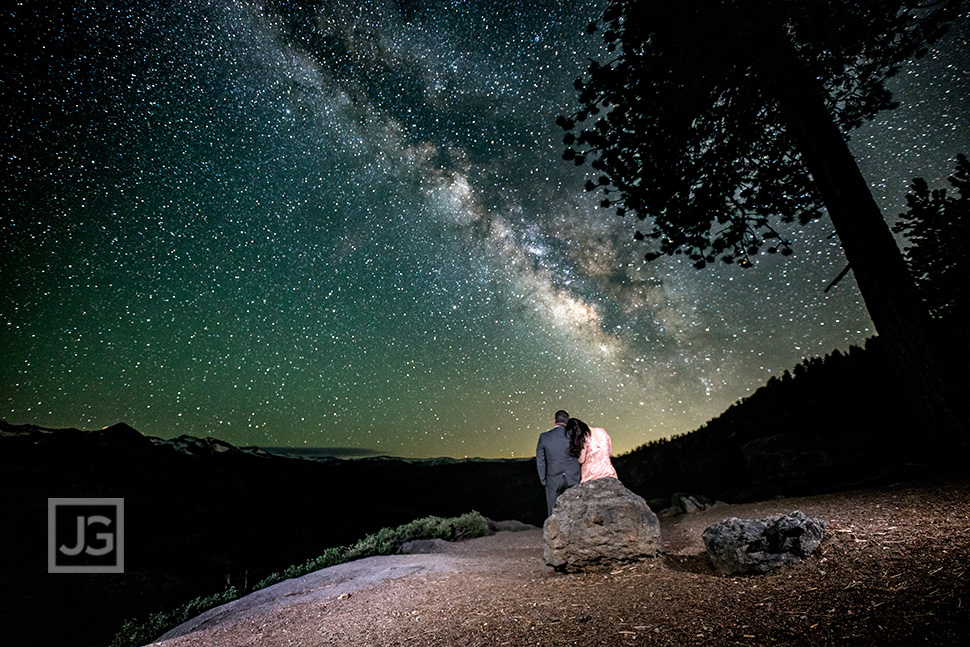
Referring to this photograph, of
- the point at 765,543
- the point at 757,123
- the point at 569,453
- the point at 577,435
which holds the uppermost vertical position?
the point at 757,123

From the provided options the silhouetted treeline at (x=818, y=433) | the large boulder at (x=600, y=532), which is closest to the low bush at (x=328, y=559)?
the large boulder at (x=600, y=532)

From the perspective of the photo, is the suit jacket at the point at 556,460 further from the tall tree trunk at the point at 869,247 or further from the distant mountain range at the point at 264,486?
the distant mountain range at the point at 264,486

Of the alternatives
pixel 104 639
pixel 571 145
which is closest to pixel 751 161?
pixel 571 145

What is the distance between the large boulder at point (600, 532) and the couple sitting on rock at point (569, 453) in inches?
29.1

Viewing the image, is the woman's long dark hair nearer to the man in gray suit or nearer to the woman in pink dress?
the woman in pink dress

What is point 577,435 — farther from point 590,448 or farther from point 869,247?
point 869,247

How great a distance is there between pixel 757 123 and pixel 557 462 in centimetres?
734

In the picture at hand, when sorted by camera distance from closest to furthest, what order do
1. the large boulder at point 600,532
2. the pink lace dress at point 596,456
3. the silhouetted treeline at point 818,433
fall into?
the large boulder at point 600,532
the pink lace dress at point 596,456
the silhouetted treeline at point 818,433

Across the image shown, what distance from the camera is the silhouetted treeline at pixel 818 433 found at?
7.07 m

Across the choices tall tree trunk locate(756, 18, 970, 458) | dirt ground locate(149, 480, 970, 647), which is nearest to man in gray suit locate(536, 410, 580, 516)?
dirt ground locate(149, 480, 970, 647)

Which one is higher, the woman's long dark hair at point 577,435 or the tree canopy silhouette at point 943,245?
the tree canopy silhouette at point 943,245

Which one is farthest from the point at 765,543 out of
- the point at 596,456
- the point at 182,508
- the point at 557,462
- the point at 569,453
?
the point at 182,508

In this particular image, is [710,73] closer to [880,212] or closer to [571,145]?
[571,145]

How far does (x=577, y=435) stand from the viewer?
233 inches
